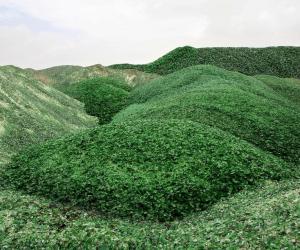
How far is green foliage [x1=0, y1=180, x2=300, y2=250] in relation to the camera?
53.2 feet

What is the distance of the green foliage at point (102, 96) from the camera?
58.4m

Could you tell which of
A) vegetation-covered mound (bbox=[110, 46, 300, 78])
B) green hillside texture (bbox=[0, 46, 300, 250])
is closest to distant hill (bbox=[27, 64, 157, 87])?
vegetation-covered mound (bbox=[110, 46, 300, 78])

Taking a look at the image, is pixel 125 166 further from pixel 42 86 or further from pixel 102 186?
pixel 42 86

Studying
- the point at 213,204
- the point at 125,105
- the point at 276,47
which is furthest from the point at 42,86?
the point at 276,47

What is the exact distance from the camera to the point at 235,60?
90.3 m

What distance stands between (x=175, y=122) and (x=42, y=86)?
30.2 metres

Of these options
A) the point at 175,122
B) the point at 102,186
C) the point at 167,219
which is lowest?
the point at 167,219

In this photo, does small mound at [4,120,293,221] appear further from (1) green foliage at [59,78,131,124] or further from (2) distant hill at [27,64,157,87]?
(2) distant hill at [27,64,157,87]

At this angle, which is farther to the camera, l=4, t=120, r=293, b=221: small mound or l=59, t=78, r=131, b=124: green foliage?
l=59, t=78, r=131, b=124: green foliage

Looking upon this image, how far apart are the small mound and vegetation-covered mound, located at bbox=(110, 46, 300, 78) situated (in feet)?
195

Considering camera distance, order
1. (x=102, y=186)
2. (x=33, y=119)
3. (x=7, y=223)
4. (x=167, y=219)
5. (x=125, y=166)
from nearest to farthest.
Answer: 1. (x=7, y=223)
2. (x=167, y=219)
3. (x=102, y=186)
4. (x=125, y=166)
5. (x=33, y=119)

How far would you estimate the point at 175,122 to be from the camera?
30375mm

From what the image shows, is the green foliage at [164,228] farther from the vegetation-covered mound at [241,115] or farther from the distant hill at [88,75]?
the distant hill at [88,75]

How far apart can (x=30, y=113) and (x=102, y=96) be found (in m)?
23.0
